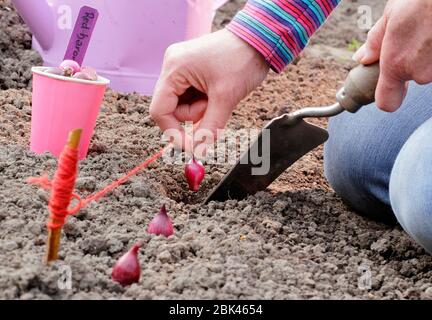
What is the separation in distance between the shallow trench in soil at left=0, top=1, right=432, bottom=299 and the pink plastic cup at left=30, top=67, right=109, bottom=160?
0.06m

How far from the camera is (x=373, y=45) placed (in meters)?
1.35

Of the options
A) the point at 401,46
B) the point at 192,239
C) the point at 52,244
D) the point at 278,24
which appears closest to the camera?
the point at 52,244

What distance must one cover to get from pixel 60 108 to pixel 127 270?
65 cm

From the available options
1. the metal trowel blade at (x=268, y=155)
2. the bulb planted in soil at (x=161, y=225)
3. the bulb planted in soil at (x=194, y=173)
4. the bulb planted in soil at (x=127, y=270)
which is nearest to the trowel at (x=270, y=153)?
the metal trowel blade at (x=268, y=155)

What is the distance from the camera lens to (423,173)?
1.41 m

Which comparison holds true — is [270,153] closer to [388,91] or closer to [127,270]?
[388,91]

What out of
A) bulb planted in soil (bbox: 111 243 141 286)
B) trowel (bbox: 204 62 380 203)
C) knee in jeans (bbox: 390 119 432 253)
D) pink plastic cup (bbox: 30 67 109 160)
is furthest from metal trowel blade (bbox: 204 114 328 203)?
bulb planted in soil (bbox: 111 243 141 286)

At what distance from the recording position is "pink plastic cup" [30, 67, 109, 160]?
1695 millimetres

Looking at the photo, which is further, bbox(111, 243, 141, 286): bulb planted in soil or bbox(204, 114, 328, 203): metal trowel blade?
bbox(204, 114, 328, 203): metal trowel blade

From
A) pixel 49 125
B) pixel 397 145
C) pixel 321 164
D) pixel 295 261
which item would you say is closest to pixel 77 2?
pixel 49 125

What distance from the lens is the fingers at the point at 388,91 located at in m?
A: 1.31

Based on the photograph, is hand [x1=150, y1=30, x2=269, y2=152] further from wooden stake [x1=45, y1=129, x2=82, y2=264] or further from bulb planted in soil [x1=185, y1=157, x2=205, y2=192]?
wooden stake [x1=45, y1=129, x2=82, y2=264]

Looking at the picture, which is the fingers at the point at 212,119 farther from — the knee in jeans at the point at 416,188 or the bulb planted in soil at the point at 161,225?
the knee in jeans at the point at 416,188

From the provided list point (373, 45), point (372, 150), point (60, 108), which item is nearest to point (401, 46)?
point (373, 45)
